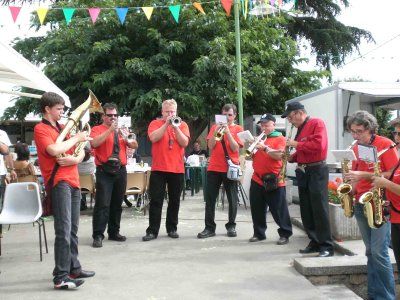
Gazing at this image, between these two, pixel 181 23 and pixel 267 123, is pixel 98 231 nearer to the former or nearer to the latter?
Answer: pixel 267 123

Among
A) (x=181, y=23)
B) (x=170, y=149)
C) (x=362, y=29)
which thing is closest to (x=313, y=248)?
(x=170, y=149)

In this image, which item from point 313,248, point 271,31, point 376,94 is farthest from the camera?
point 271,31

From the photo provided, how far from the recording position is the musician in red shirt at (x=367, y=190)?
155 inches

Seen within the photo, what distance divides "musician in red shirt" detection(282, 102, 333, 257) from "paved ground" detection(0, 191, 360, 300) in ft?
1.47

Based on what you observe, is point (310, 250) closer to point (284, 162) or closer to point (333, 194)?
point (284, 162)

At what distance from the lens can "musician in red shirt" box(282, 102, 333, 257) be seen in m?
5.48

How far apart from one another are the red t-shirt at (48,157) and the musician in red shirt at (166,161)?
6.96 ft

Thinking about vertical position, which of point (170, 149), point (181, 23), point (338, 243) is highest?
point (181, 23)

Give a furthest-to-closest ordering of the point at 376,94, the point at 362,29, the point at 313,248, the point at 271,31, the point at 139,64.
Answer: the point at 362,29
the point at 271,31
the point at 139,64
the point at 376,94
the point at 313,248

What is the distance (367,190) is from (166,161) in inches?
123

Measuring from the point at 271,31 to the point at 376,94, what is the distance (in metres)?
6.94

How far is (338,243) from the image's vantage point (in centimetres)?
613

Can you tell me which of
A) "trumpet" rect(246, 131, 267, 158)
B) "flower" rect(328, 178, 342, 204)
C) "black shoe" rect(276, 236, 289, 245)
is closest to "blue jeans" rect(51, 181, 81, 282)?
"trumpet" rect(246, 131, 267, 158)

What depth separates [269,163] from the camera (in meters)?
6.44
